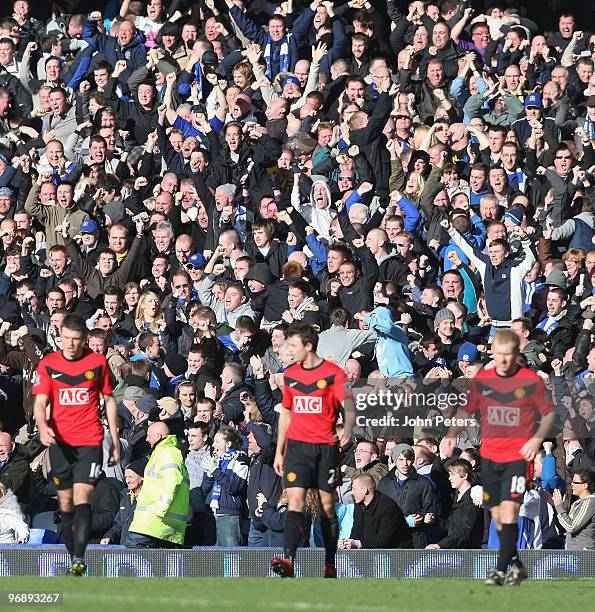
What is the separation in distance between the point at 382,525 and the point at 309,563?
0.72m

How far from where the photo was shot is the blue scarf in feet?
51.5

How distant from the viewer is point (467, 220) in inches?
735

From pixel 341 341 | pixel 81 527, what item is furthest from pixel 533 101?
pixel 81 527

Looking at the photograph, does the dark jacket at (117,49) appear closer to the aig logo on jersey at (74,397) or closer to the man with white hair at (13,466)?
the man with white hair at (13,466)

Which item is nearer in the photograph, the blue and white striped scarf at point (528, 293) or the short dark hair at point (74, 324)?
the short dark hair at point (74, 324)

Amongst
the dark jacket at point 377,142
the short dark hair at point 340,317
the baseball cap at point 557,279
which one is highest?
the dark jacket at point 377,142

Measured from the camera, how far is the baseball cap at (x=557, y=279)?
1789 centimetres

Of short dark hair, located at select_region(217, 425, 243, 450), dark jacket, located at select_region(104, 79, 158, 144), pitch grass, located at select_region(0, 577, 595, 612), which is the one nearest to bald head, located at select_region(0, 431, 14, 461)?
short dark hair, located at select_region(217, 425, 243, 450)

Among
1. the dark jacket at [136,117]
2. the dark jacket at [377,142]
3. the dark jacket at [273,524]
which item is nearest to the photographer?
the dark jacket at [273,524]

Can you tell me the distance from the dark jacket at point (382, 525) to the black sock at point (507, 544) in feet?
9.45

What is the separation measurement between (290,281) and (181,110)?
14.9ft

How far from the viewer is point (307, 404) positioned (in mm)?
12797

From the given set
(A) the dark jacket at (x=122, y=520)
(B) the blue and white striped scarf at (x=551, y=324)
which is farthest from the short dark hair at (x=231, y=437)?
(B) the blue and white striped scarf at (x=551, y=324)

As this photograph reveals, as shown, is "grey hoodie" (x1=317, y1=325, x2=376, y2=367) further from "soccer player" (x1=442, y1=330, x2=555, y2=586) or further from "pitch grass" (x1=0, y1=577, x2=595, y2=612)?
"soccer player" (x1=442, y1=330, x2=555, y2=586)
